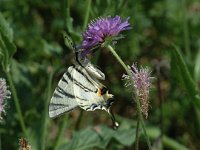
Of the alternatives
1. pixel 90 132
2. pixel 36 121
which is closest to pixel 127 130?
pixel 90 132

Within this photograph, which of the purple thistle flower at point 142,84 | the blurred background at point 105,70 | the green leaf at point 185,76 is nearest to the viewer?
the purple thistle flower at point 142,84

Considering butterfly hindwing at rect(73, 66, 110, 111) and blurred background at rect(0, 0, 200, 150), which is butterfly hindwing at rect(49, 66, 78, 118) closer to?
butterfly hindwing at rect(73, 66, 110, 111)

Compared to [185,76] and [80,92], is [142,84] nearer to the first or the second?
[80,92]

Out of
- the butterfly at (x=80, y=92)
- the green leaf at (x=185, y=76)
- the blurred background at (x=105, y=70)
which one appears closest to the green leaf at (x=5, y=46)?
the blurred background at (x=105, y=70)

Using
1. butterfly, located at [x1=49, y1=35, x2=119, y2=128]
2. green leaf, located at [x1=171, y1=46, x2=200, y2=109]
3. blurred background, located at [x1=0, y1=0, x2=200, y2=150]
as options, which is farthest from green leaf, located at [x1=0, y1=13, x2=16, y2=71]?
green leaf, located at [x1=171, y1=46, x2=200, y2=109]

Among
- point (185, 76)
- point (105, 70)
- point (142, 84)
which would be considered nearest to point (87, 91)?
point (142, 84)

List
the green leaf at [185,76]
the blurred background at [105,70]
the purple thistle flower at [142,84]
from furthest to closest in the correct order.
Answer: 1. the blurred background at [105,70]
2. the green leaf at [185,76]
3. the purple thistle flower at [142,84]

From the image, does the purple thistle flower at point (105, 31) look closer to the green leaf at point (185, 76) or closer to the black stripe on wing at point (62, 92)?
the black stripe on wing at point (62, 92)
